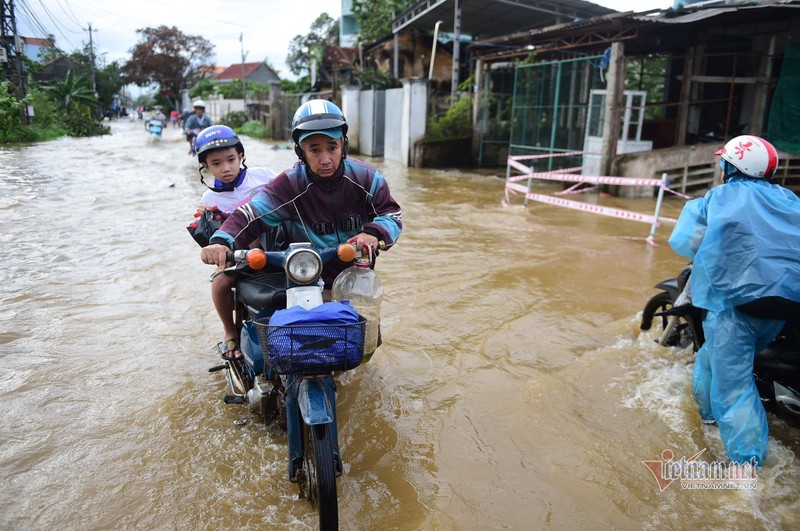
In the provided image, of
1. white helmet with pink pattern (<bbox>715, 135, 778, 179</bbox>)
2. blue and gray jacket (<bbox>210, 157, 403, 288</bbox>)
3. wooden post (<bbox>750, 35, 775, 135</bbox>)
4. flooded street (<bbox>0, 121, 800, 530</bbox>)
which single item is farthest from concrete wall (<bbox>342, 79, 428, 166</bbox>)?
white helmet with pink pattern (<bbox>715, 135, 778, 179</bbox>)

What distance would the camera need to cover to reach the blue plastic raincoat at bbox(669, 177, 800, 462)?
9.66 ft

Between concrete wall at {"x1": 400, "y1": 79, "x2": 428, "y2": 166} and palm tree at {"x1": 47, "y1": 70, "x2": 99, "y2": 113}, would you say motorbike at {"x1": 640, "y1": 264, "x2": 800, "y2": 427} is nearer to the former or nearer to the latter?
concrete wall at {"x1": 400, "y1": 79, "x2": 428, "y2": 166}

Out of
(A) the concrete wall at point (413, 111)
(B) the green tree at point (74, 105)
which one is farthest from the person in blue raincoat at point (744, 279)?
(B) the green tree at point (74, 105)

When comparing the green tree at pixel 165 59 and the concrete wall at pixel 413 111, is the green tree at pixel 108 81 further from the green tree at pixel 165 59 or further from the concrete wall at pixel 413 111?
the concrete wall at pixel 413 111

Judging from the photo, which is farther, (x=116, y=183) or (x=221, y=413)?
(x=116, y=183)

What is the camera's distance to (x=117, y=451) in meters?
3.21

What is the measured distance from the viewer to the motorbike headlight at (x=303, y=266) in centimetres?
254

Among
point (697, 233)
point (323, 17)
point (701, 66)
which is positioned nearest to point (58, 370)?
point (697, 233)

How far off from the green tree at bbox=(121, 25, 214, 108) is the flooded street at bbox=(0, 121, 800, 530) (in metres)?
50.6

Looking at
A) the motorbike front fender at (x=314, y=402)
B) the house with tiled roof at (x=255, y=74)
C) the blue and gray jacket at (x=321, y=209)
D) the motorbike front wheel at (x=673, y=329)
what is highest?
the house with tiled roof at (x=255, y=74)

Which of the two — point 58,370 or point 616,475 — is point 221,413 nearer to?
point 58,370

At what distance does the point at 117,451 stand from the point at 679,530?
116 inches

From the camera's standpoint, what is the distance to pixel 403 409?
12.2 feet

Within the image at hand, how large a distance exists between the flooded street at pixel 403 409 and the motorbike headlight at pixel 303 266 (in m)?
1.13
